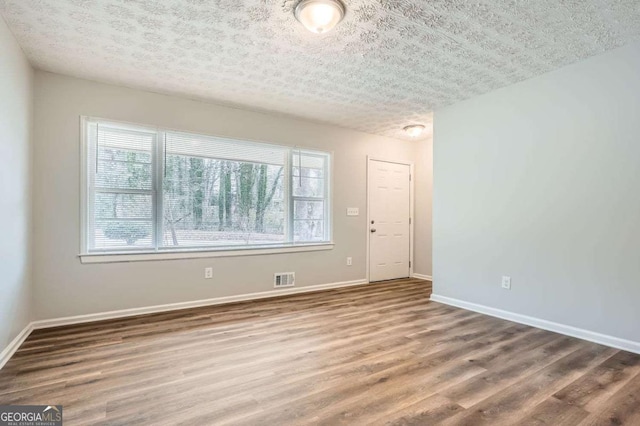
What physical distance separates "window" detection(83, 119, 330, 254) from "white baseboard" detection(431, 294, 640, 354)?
6.79 feet

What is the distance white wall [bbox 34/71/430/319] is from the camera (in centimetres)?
327

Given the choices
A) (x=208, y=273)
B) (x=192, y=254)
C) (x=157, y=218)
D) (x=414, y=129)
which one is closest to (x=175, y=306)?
(x=208, y=273)

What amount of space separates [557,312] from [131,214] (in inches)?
175

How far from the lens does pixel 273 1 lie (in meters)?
2.23

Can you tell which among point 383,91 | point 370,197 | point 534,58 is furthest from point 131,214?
point 534,58

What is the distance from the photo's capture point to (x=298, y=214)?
486 cm

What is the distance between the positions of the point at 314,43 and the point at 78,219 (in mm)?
2878

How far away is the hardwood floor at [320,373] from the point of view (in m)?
1.87

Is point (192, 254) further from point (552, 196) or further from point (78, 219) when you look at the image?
point (552, 196)

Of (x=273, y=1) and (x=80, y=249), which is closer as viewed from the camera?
(x=273, y=1)

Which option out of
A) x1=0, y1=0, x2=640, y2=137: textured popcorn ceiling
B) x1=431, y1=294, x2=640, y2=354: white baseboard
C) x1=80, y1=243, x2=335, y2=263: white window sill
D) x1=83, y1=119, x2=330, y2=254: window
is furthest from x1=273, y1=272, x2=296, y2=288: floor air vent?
x1=0, y1=0, x2=640, y2=137: textured popcorn ceiling

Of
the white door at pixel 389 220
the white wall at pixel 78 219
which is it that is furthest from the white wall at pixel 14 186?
the white door at pixel 389 220

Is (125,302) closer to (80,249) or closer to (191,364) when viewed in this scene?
(80,249)

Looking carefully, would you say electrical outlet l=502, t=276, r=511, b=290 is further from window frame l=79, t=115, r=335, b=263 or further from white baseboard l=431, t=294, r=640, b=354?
window frame l=79, t=115, r=335, b=263
